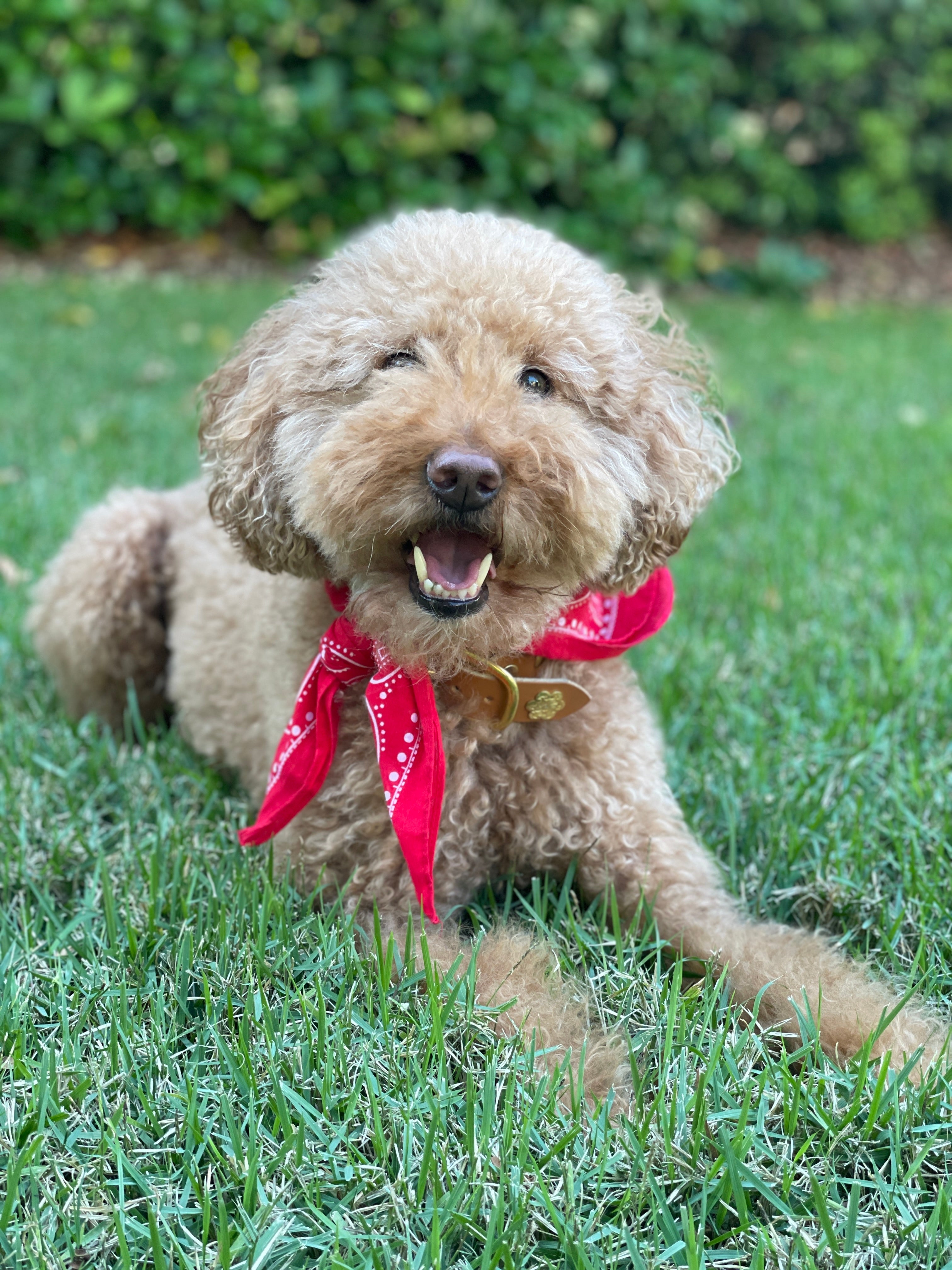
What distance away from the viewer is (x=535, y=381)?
1969mm

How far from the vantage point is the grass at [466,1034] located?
1438 mm

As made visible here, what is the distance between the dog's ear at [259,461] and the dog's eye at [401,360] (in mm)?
169

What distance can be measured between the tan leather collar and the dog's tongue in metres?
0.23

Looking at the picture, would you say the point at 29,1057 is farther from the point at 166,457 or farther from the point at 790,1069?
the point at 166,457

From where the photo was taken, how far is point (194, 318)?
6.93 meters

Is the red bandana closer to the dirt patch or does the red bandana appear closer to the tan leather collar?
the tan leather collar

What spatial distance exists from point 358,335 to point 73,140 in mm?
7476

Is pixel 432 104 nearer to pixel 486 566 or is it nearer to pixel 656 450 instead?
pixel 656 450

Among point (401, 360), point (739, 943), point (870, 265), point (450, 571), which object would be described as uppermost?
point (870, 265)

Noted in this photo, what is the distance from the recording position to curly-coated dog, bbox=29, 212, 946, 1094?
70.8 inches

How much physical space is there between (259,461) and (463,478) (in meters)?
0.48

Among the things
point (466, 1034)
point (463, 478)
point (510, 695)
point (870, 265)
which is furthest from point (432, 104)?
point (466, 1034)

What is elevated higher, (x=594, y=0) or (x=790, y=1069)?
(x=594, y=0)

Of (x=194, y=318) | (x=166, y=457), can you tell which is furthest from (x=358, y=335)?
(x=194, y=318)
